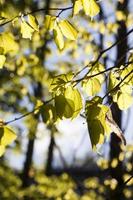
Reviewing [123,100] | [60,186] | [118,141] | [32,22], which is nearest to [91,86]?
[123,100]

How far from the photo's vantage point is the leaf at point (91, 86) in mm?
2006

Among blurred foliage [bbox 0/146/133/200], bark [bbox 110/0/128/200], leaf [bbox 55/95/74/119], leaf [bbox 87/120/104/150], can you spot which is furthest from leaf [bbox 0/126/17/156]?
blurred foliage [bbox 0/146/133/200]

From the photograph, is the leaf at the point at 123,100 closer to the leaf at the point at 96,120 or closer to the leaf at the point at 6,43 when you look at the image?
the leaf at the point at 96,120

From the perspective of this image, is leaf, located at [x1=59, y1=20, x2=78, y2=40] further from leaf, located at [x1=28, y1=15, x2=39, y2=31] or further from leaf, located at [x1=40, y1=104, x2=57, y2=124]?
leaf, located at [x1=40, y1=104, x2=57, y2=124]

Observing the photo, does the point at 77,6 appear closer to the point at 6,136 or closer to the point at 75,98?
the point at 75,98

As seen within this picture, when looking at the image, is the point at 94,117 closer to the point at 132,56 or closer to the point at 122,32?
the point at 132,56

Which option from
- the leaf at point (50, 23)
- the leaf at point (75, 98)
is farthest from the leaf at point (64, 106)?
the leaf at point (50, 23)

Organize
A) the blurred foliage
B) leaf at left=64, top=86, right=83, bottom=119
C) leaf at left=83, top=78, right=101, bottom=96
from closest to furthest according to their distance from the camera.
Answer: leaf at left=64, top=86, right=83, bottom=119 < leaf at left=83, top=78, right=101, bottom=96 < the blurred foliage

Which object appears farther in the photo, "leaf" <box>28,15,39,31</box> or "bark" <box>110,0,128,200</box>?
"bark" <box>110,0,128,200</box>

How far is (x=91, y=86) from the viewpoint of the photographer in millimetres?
2012

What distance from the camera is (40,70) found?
678 cm

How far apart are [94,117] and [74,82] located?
193 millimetres

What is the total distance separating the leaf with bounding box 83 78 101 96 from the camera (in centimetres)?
201

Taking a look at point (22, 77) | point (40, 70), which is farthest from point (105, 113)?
point (22, 77)
